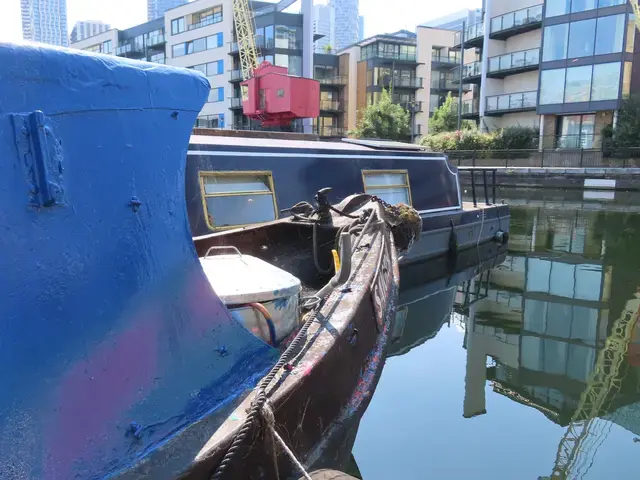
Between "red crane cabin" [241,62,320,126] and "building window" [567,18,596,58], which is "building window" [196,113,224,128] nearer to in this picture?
"building window" [567,18,596,58]

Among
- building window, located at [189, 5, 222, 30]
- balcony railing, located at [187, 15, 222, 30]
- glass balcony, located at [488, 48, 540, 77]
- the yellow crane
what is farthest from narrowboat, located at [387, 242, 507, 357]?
building window, located at [189, 5, 222, 30]

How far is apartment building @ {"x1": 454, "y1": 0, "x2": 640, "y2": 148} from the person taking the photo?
2850 cm

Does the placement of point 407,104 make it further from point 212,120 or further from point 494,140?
point 494,140

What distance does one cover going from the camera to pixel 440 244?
10500mm

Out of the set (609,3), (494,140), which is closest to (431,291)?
(494,140)

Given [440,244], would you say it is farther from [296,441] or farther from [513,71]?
[513,71]

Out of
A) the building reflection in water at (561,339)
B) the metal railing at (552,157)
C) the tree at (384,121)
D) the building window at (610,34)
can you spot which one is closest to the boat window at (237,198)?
the building reflection in water at (561,339)

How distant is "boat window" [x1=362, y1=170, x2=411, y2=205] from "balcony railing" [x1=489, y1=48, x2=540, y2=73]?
1027 inches

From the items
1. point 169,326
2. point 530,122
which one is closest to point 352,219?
point 169,326

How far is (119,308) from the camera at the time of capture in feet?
5.99

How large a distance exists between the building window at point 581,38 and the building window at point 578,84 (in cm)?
79

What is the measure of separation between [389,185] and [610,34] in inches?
997

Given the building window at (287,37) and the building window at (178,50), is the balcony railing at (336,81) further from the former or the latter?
the building window at (178,50)

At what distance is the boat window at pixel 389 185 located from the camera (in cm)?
936
